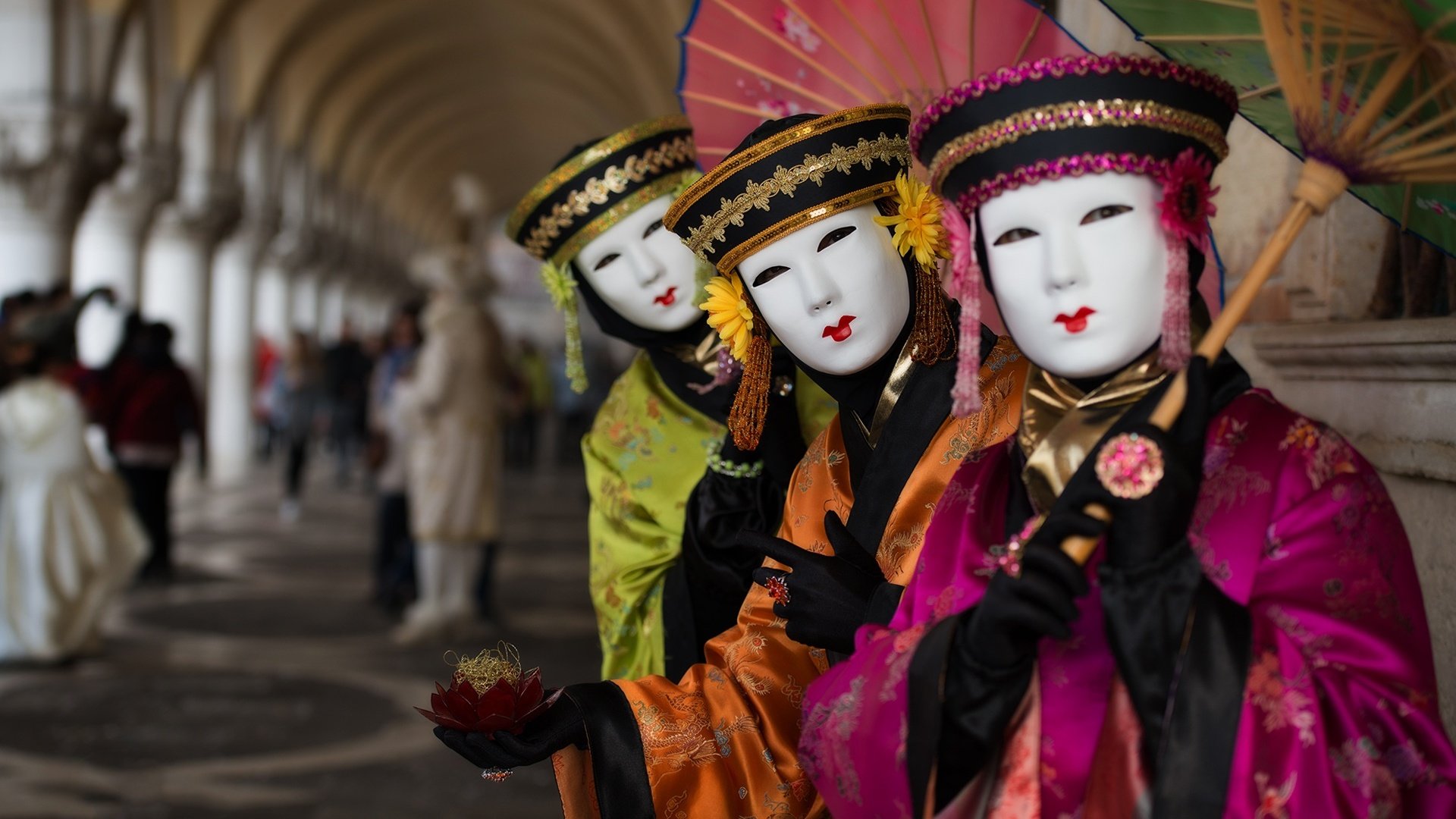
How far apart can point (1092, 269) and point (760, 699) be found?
88 cm

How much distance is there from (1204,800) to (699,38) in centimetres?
180

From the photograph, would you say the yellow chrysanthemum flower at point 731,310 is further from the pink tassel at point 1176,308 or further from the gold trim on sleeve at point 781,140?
the pink tassel at point 1176,308

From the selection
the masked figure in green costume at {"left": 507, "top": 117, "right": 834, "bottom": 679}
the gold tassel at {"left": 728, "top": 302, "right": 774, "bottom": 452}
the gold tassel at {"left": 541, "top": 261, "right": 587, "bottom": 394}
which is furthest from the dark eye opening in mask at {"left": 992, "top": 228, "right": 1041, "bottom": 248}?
the gold tassel at {"left": 541, "top": 261, "right": 587, "bottom": 394}

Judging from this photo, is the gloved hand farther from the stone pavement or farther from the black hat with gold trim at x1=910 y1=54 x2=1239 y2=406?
the stone pavement

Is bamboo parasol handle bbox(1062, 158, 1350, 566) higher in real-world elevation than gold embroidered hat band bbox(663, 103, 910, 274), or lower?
lower

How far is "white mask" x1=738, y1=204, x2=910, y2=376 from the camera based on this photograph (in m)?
1.91

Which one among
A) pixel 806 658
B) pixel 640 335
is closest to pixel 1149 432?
pixel 806 658

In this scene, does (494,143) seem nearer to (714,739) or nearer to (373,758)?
(373,758)

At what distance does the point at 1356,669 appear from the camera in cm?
142

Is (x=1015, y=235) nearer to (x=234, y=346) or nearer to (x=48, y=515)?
(x=48, y=515)

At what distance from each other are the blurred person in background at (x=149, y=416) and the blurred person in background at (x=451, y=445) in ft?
8.09

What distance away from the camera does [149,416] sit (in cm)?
869

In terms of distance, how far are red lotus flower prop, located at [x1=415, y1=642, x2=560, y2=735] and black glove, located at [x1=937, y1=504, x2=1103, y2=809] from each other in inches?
22.2

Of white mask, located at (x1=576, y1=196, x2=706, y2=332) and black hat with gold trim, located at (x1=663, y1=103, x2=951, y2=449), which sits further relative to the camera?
white mask, located at (x1=576, y1=196, x2=706, y2=332)
